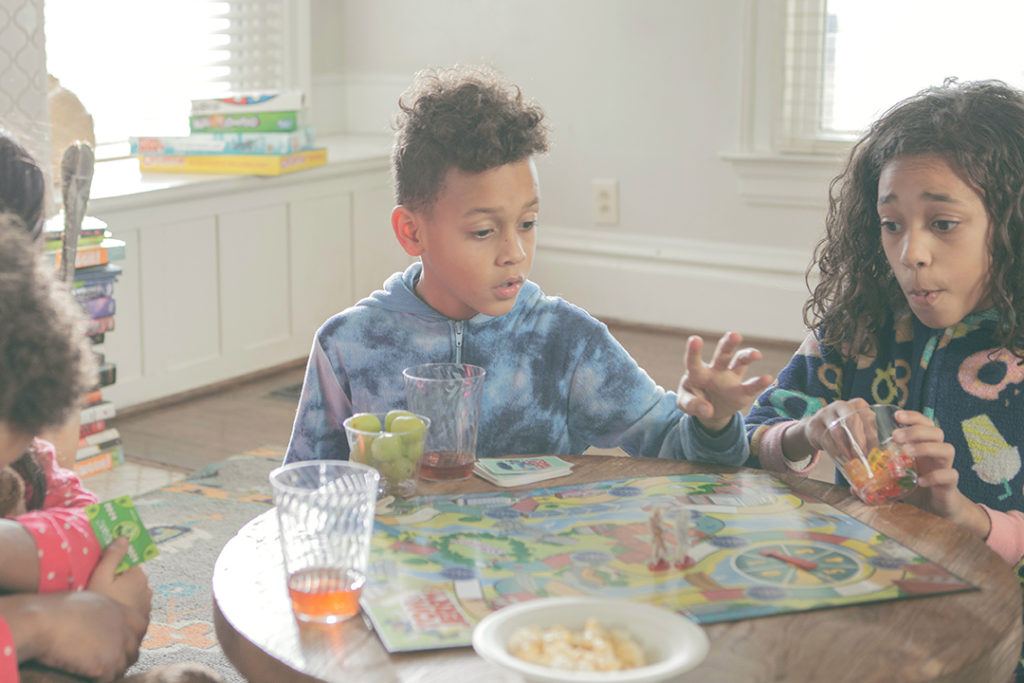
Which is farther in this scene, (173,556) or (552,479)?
(173,556)

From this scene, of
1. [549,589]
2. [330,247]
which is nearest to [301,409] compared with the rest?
[549,589]

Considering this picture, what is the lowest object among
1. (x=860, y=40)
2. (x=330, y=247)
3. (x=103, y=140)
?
(x=330, y=247)

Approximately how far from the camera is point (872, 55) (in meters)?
3.92

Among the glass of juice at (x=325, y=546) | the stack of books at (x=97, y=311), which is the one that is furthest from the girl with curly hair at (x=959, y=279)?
the stack of books at (x=97, y=311)

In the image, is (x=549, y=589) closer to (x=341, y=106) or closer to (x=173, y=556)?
(x=173, y=556)

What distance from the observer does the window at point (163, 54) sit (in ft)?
12.7

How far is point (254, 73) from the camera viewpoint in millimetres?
4484

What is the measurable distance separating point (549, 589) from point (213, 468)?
6.78 feet

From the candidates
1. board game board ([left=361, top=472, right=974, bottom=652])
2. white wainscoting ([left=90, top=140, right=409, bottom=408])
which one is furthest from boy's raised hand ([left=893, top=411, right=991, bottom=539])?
white wainscoting ([left=90, top=140, right=409, bottom=408])

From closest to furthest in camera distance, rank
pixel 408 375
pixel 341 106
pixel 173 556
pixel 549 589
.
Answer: pixel 549 589
pixel 408 375
pixel 173 556
pixel 341 106

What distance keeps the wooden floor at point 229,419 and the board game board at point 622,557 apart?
1932 millimetres

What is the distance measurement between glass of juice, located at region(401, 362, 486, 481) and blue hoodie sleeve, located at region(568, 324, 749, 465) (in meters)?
0.31

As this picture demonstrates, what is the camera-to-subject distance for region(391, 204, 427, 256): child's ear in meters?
1.76

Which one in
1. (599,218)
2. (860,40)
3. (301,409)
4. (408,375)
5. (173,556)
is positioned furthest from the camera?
(599,218)
